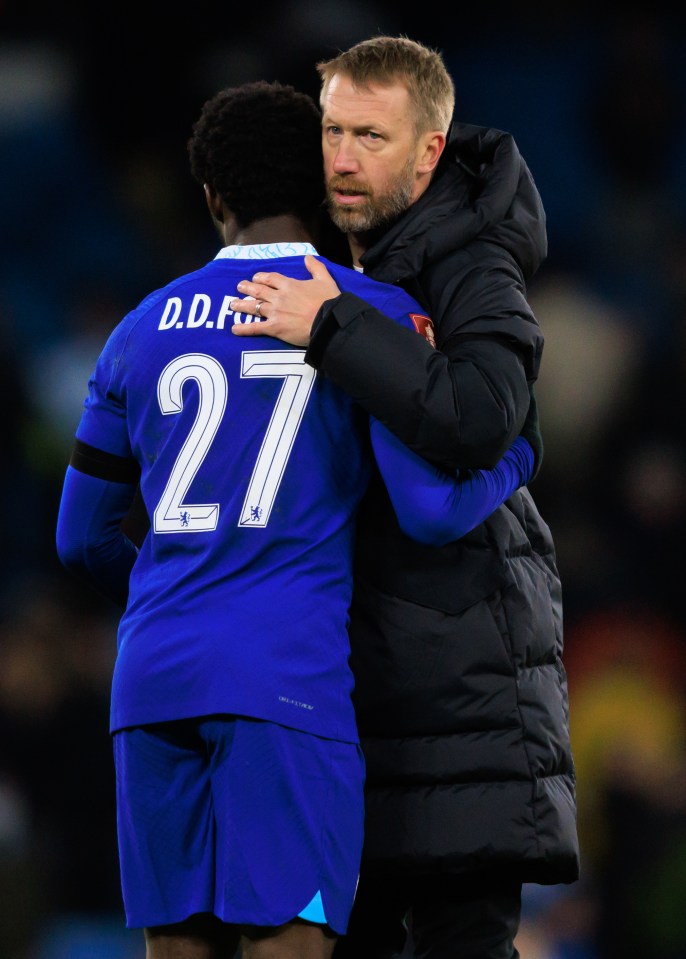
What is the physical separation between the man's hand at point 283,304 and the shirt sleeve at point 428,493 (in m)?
0.16

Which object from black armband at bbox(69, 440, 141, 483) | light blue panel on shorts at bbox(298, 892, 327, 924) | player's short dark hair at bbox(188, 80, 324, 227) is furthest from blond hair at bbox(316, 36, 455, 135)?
light blue panel on shorts at bbox(298, 892, 327, 924)

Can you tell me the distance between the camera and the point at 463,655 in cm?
196

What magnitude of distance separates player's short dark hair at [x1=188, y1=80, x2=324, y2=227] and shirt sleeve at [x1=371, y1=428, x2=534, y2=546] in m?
0.36

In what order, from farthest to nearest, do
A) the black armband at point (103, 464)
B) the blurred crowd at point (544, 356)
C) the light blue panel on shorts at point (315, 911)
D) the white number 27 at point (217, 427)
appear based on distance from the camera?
1. the blurred crowd at point (544, 356)
2. the black armband at point (103, 464)
3. the white number 27 at point (217, 427)
4. the light blue panel on shorts at point (315, 911)

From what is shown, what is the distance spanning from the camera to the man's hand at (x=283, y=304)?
183 cm

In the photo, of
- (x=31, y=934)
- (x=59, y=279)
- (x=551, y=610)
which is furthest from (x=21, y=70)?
(x=551, y=610)

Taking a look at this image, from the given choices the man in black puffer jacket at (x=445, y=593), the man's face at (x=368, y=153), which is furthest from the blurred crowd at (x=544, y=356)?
the man's face at (x=368, y=153)

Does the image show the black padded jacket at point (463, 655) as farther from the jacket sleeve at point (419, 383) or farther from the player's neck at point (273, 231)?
the player's neck at point (273, 231)

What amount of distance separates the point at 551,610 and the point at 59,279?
3.27 meters

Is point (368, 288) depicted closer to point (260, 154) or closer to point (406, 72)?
point (260, 154)

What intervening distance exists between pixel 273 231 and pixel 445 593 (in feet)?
1.85

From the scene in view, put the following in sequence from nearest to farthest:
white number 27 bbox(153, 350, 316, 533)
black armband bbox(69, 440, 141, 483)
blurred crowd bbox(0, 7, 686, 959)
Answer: white number 27 bbox(153, 350, 316, 533)
black armband bbox(69, 440, 141, 483)
blurred crowd bbox(0, 7, 686, 959)

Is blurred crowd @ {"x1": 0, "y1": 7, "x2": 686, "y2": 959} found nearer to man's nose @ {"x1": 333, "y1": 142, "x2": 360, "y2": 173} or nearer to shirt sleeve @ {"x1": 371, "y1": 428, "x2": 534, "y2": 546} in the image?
shirt sleeve @ {"x1": 371, "y1": 428, "x2": 534, "y2": 546}

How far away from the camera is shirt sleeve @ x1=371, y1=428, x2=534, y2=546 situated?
5.98 ft
